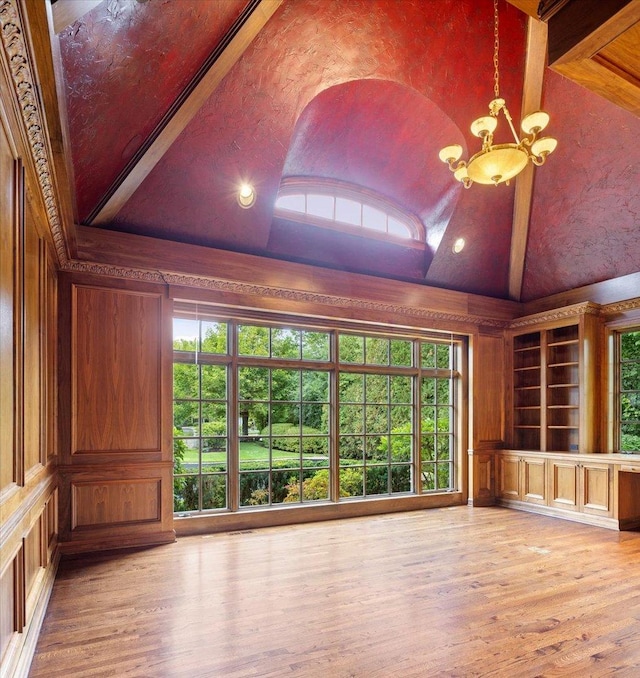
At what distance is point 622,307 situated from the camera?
5.80 metres

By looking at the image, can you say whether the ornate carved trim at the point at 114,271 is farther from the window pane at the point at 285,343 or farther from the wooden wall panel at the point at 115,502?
the wooden wall panel at the point at 115,502

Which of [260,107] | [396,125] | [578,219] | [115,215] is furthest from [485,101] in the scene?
[115,215]

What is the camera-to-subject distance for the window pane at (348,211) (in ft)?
18.8

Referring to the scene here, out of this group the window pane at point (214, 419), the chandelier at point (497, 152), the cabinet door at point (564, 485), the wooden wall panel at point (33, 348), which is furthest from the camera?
the cabinet door at point (564, 485)

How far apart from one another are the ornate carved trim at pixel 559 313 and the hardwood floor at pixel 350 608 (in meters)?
2.60

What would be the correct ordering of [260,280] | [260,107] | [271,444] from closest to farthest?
[260,107], [260,280], [271,444]

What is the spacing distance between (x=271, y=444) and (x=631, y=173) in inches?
187

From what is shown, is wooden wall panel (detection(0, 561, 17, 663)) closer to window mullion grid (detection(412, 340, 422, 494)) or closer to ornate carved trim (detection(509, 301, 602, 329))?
window mullion grid (detection(412, 340, 422, 494))

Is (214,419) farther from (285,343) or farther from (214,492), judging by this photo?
(285,343)

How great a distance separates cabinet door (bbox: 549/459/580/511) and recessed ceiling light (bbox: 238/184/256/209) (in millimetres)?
4722

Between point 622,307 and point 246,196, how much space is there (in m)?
4.60

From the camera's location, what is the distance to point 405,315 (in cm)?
626

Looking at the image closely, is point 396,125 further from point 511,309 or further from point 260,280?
point 511,309

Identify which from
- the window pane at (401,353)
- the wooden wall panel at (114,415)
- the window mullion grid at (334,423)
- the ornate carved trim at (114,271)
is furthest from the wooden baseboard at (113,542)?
the window pane at (401,353)
